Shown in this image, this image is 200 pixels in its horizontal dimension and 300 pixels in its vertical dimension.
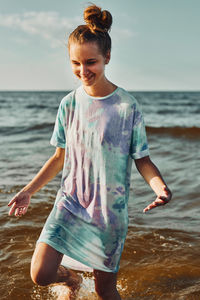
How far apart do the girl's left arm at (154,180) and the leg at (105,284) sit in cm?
60

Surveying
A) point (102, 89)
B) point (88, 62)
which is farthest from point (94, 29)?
point (102, 89)

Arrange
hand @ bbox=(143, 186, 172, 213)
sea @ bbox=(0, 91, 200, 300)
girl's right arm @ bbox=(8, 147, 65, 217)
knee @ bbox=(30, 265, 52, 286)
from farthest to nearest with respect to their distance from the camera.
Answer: sea @ bbox=(0, 91, 200, 300) → girl's right arm @ bbox=(8, 147, 65, 217) → knee @ bbox=(30, 265, 52, 286) → hand @ bbox=(143, 186, 172, 213)

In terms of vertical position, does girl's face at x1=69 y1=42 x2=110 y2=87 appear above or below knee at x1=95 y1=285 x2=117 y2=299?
above

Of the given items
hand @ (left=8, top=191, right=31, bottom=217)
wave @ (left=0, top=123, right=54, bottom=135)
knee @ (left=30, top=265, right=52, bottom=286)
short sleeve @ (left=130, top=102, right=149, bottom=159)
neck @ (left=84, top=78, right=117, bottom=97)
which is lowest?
wave @ (left=0, top=123, right=54, bottom=135)

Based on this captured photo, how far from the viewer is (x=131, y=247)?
13.8 ft

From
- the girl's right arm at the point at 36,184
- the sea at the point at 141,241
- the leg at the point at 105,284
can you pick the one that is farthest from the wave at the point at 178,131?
the leg at the point at 105,284

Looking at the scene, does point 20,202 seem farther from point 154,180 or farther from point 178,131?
point 178,131

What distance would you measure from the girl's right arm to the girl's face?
0.58 meters

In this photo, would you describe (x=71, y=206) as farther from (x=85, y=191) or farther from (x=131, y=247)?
(x=131, y=247)

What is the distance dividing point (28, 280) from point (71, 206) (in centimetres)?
146

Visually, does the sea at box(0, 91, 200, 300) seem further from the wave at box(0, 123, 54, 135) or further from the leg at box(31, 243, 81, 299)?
the wave at box(0, 123, 54, 135)

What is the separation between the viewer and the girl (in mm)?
2432

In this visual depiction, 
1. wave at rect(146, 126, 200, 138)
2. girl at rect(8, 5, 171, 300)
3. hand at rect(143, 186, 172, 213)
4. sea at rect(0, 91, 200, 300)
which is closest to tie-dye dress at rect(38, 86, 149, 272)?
girl at rect(8, 5, 171, 300)

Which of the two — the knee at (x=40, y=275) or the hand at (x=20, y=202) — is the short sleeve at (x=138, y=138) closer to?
the hand at (x=20, y=202)
